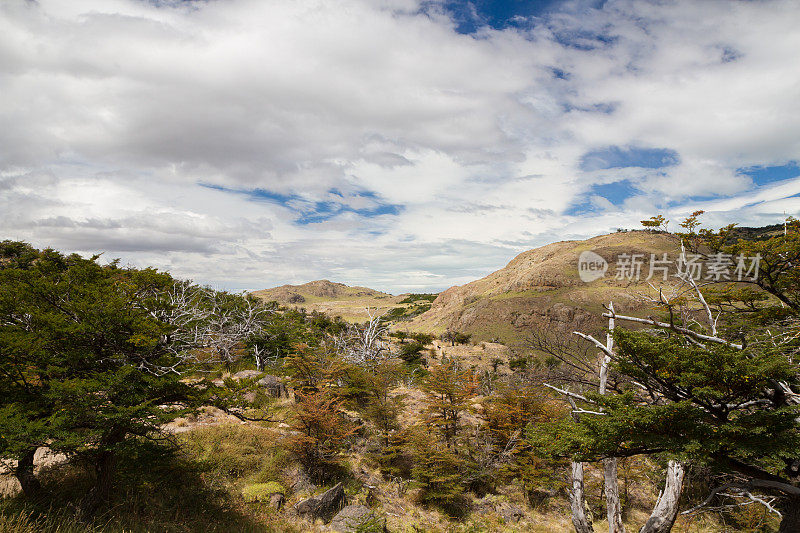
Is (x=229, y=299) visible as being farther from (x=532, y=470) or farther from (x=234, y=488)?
(x=532, y=470)

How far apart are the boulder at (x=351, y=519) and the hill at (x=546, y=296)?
63.0 meters

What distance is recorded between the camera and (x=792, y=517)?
560cm

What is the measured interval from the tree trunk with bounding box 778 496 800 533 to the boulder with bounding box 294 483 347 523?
10614 millimetres

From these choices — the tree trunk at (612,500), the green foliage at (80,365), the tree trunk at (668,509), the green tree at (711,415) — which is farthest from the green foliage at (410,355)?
the green tree at (711,415)

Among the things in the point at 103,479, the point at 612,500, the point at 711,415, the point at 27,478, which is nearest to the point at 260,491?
the point at 103,479

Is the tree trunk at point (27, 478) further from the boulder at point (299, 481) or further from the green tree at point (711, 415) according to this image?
the green tree at point (711, 415)

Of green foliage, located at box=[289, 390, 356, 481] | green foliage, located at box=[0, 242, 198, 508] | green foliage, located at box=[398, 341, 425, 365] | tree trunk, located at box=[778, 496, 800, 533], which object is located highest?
green foliage, located at box=[0, 242, 198, 508]

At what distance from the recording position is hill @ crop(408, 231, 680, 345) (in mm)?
77625

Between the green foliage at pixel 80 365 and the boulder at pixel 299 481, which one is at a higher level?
the green foliage at pixel 80 365

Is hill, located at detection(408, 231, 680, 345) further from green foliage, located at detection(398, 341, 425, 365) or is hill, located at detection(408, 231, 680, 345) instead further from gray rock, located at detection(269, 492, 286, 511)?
gray rock, located at detection(269, 492, 286, 511)

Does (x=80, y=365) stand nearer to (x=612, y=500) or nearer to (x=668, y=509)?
(x=612, y=500)

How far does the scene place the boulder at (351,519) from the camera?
9797 millimetres

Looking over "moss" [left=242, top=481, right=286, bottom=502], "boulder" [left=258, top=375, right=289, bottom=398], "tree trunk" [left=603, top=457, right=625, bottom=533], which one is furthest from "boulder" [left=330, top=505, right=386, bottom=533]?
"boulder" [left=258, top=375, right=289, bottom=398]

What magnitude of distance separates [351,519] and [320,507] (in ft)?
5.27
